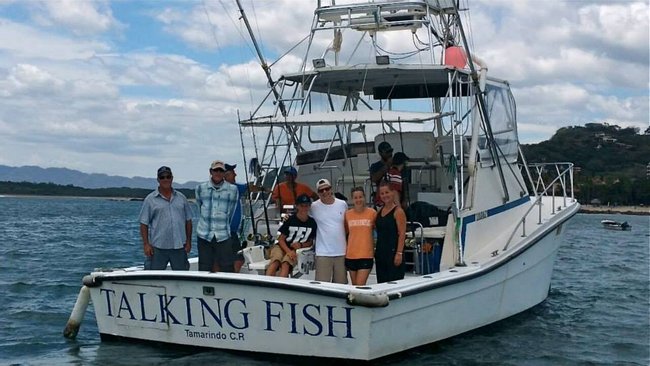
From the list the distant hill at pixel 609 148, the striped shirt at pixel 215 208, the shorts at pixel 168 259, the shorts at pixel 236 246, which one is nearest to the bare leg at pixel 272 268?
the striped shirt at pixel 215 208

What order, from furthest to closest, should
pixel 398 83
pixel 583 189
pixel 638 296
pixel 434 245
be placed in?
pixel 583 189 → pixel 638 296 → pixel 398 83 → pixel 434 245

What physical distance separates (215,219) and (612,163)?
83.6 meters

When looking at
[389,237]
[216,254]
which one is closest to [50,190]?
[216,254]

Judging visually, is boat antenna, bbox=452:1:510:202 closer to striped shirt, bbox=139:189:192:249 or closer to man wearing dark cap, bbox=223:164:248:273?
man wearing dark cap, bbox=223:164:248:273

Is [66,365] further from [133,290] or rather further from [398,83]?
[398,83]

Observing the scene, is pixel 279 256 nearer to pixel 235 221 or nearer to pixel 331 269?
pixel 331 269

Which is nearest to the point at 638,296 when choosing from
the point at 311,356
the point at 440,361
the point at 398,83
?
the point at 398,83

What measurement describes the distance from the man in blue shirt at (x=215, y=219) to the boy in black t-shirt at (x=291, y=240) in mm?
451

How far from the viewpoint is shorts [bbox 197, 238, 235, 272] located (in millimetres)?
8656

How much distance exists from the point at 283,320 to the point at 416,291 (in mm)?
1215

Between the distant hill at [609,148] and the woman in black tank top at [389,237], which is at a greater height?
the distant hill at [609,148]

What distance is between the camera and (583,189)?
81875mm

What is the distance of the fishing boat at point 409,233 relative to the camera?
25.4 ft

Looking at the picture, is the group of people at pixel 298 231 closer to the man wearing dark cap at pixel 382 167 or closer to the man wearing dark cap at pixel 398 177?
the man wearing dark cap at pixel 398 177
